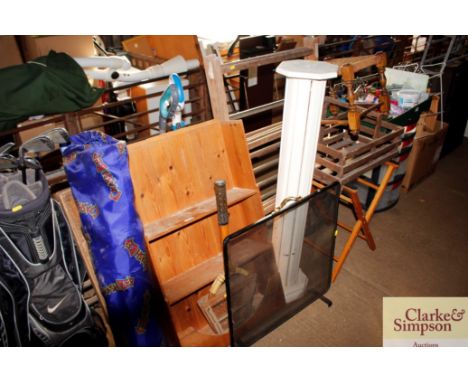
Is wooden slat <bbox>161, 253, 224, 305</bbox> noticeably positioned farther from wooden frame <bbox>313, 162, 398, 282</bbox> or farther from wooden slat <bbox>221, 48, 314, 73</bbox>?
wooden slat <bbox>221, 48, 314, 73</bbox>

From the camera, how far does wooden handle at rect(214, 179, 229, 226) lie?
1.62 m

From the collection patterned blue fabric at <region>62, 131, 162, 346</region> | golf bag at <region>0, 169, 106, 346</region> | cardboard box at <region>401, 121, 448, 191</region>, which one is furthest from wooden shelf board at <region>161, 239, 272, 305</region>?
cardboard box at <region>401, 121, 448, 191</region>

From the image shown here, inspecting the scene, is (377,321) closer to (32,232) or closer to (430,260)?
(430,260)

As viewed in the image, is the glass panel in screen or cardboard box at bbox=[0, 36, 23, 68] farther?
cardboard box at bbox=[0, 36, 23, 68]

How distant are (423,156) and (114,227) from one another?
2.61 m

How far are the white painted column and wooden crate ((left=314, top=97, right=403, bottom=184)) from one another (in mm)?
233

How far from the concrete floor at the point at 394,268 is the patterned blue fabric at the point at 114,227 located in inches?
28.7

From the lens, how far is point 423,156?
3074 mm

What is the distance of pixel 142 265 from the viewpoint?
168cm

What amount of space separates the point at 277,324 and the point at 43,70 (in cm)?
168

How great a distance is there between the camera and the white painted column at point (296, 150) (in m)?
1.64

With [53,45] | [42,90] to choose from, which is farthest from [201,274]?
[53,45]

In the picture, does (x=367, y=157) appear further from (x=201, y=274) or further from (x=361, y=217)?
(x=201, y=274)
